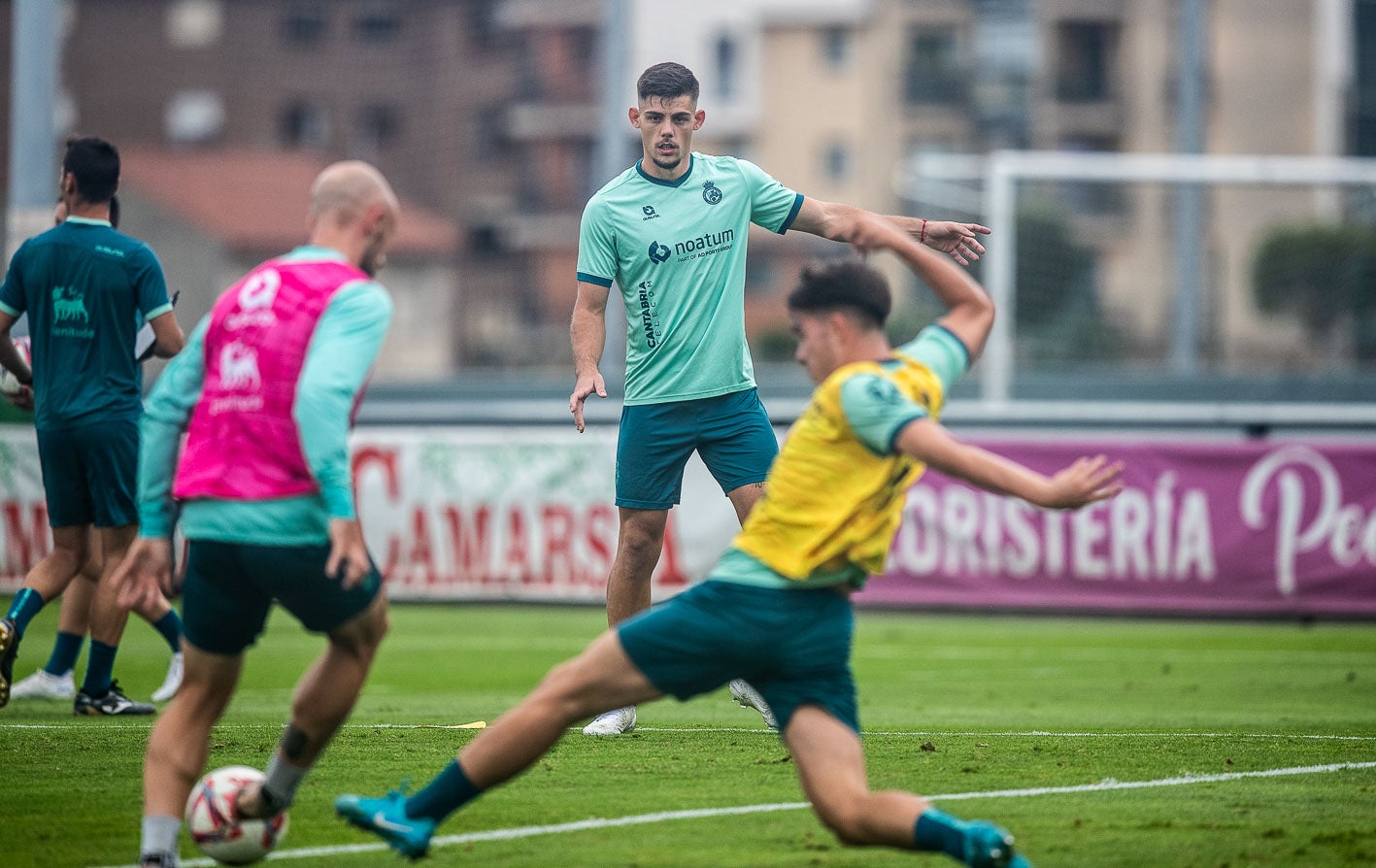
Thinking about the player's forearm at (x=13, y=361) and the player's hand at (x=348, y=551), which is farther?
the player's forearm at (x=13, y=361)

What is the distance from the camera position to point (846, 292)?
4.98 m

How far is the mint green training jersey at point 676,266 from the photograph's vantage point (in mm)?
7555

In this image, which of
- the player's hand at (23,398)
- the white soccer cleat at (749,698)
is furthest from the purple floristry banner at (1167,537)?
the player's hand at (23,398)

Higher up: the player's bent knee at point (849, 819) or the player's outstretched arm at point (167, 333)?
the player's outstretched arm at point (167, 333)

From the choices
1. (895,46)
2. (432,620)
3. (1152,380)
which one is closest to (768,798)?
(432,620)

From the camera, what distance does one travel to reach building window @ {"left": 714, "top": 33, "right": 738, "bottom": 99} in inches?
2660

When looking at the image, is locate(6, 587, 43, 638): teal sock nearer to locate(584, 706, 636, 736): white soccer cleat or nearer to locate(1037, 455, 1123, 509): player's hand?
locate(584, 706, 636, 736): white soccer cleat

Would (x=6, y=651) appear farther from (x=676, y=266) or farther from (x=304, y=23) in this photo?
(x=304, y=23)

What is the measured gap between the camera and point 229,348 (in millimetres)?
4910

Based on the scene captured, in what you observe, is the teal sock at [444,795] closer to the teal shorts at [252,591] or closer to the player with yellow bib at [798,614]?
the player with yellow bib at [798,614]

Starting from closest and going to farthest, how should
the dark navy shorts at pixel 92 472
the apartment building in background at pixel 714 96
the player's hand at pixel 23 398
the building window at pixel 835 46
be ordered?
the dark navy shorts at pixel 92 472 → the player's hand at pixel 23 398 → the apartment building in background at pixel 714 96 → the building window at pixel 835 46

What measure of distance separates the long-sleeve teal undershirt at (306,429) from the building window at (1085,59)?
182 feet

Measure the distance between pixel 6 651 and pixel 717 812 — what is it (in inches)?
141

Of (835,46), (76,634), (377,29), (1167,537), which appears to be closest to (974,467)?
(76,634)
